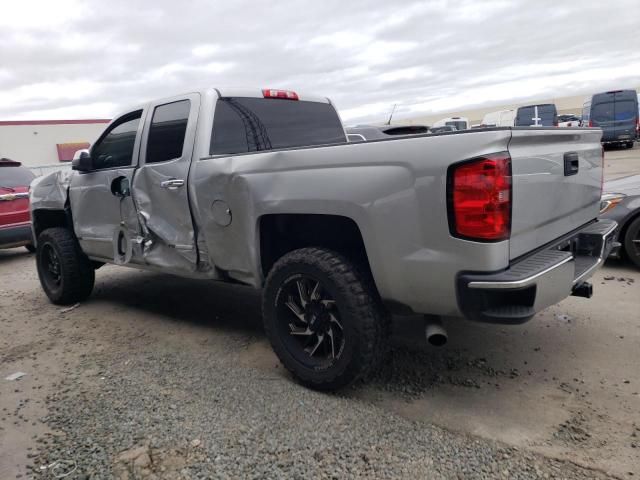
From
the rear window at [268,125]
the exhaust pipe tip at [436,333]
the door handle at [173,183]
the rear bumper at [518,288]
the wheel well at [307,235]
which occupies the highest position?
the rear window at [268,125]

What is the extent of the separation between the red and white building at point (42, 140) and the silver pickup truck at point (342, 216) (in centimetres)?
3015

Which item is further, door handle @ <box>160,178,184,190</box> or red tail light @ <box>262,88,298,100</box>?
red tail light @ <box>262,88,298,100</box>

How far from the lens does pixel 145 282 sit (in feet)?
21.0

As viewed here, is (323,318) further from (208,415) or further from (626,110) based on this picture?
(626,110)

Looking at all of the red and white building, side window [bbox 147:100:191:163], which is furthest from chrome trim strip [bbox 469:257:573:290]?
the red and white building

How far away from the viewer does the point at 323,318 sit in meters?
3.16

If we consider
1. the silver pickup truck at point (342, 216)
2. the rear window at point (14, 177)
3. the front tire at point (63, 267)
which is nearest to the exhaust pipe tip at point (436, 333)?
the silver pickup truck at point (342, 216)

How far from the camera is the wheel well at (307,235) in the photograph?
125 inches

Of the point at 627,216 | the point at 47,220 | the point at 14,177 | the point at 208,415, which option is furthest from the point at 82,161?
the point at 627,216

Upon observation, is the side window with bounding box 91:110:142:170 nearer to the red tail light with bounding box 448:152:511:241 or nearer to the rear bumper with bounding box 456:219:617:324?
the red tail light with bounding box 448:152:511:241

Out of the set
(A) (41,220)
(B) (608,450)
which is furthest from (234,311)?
(B) (608,450)

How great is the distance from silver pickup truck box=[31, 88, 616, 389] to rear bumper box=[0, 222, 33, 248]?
4.11m

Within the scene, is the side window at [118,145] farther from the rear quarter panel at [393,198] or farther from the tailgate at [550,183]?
the tailgate at [550,183]

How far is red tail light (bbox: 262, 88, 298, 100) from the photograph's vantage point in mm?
4420
